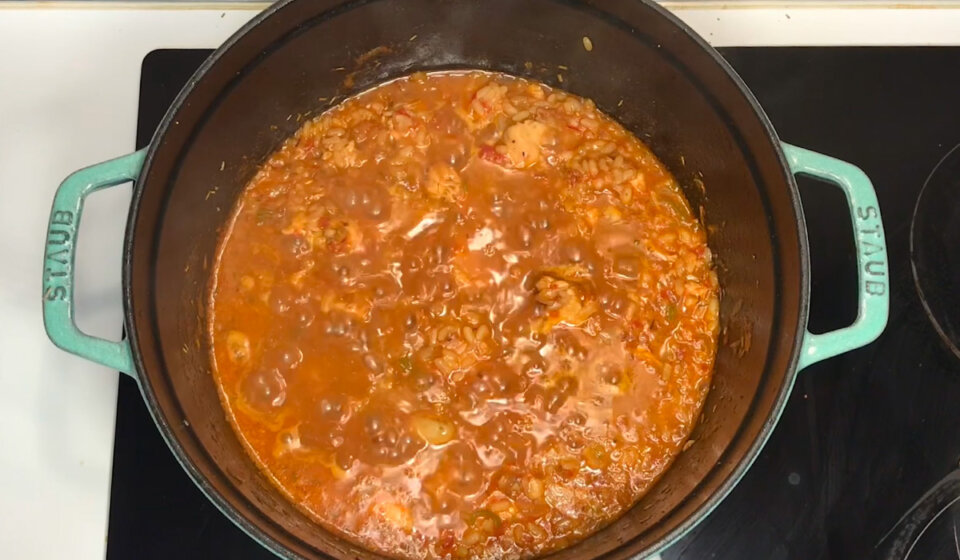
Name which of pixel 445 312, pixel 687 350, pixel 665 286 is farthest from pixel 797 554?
pixel 445 312

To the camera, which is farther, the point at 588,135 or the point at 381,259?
the point at 588,135

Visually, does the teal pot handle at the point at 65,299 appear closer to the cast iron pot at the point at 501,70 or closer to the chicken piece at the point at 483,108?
the cast iron pot at the point at 501,70

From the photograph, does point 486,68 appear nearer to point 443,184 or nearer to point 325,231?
point 443,184

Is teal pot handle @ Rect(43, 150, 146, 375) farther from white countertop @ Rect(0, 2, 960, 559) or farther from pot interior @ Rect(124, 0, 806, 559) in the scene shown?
white countertop @ Rect(0, 2, 960, 559)

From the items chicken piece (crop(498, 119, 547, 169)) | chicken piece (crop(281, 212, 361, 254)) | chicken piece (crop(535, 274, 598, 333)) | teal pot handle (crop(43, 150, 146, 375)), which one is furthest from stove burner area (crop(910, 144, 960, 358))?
teal pot handle (crop(43, 150, 146, 375))

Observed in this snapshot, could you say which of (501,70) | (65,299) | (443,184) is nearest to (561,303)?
(443,184)

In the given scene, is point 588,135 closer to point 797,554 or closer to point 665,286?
point 665,286
